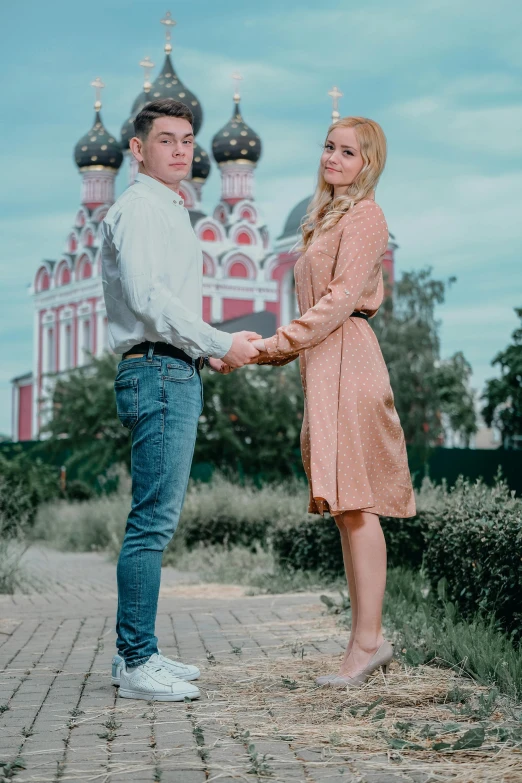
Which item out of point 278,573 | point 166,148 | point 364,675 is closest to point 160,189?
point 166,148

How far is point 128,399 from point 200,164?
4748 cm

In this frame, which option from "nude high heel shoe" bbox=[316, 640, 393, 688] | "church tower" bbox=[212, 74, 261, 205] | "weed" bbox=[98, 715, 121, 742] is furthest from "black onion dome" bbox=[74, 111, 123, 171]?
"weed" bbox=[98, 715, 121, 742]

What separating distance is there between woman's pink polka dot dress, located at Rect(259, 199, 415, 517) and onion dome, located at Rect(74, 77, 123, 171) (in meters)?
52.6

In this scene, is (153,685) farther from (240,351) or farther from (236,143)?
(236,143)

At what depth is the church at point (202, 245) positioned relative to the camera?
166ft

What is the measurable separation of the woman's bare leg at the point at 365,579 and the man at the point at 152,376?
A: 0.67 meters

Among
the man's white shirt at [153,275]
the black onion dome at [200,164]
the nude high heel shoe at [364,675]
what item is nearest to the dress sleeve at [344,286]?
the man's white shirt at [153,275]

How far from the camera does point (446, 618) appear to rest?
5.76 m

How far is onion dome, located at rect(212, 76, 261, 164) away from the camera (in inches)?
2095

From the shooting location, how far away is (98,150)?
55906mm

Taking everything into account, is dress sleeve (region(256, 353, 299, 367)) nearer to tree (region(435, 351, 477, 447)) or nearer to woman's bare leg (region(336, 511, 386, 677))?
woman's bare leg (region(336, 511, 386, 677))

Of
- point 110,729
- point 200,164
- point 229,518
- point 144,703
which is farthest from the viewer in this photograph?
point 200,164

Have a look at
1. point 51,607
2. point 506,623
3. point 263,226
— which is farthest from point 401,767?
point 263,226

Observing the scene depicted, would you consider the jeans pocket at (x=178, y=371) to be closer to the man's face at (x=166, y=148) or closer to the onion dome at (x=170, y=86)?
the man's face at (x=166, y=148)
